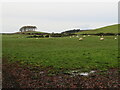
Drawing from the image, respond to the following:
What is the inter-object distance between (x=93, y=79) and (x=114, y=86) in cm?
237

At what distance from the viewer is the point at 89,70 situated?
1892 centimetres

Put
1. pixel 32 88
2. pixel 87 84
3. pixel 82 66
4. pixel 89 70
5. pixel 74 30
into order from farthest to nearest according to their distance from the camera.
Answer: pixel 74 30 < pixel 82 66 < pixel 89 70 < pixel 87 84 < pixel 32 88

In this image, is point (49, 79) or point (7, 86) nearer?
point (7, 86)

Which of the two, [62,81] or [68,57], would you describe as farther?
[68,57]

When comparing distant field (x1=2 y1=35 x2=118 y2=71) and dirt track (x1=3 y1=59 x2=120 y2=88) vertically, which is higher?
distant field (x1=2 y1=35 x2=118 y2=71)

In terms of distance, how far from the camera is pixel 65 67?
66.0 feet

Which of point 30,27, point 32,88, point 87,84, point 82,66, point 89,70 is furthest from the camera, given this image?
point 30,27

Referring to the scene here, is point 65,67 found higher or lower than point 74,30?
lower

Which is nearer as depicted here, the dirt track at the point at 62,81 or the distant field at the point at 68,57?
the dirt track at the point at 62,81

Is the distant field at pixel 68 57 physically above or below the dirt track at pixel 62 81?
above

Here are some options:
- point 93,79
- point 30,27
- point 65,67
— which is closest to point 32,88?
point 93,79

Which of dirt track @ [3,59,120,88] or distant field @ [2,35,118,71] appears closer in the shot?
dirt track @ [3,59,120,88]

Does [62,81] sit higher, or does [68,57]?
[68,57]

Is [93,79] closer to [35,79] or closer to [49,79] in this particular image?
[49,79]
